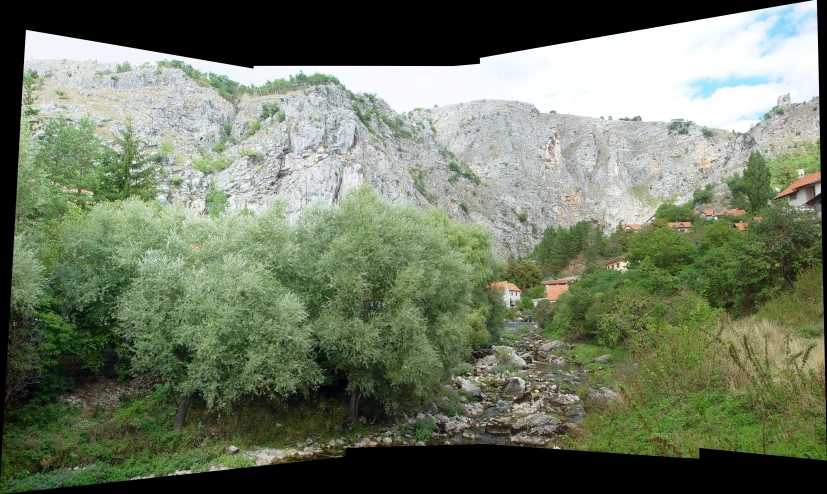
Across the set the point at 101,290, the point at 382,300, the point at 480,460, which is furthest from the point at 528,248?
the point at 101,290

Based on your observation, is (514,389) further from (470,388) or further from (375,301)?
(375,301)

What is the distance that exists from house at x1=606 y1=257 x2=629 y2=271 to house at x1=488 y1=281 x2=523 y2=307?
4.21 m

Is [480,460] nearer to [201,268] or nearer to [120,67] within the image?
[201,268]

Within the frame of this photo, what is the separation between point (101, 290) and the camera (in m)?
7.46

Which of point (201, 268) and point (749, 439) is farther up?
point (201, 268)

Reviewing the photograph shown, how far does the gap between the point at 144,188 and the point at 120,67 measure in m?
3.15

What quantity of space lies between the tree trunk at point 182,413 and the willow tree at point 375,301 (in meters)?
2.29

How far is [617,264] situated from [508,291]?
4.76 m

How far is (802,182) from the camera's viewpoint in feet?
19.1

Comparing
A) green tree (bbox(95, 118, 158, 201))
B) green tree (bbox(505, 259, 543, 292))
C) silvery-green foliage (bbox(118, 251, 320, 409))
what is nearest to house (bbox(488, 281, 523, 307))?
green tree (bbox(505, 259, 543, 292))

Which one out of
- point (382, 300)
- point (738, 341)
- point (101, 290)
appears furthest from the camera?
point (382, 300)

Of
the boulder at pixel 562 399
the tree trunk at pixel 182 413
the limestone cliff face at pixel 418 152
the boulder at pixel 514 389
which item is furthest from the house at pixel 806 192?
the tree trunk at pixel 182 413

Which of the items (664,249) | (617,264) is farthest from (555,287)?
(664,249)

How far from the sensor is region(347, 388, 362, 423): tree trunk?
27.2 feet
